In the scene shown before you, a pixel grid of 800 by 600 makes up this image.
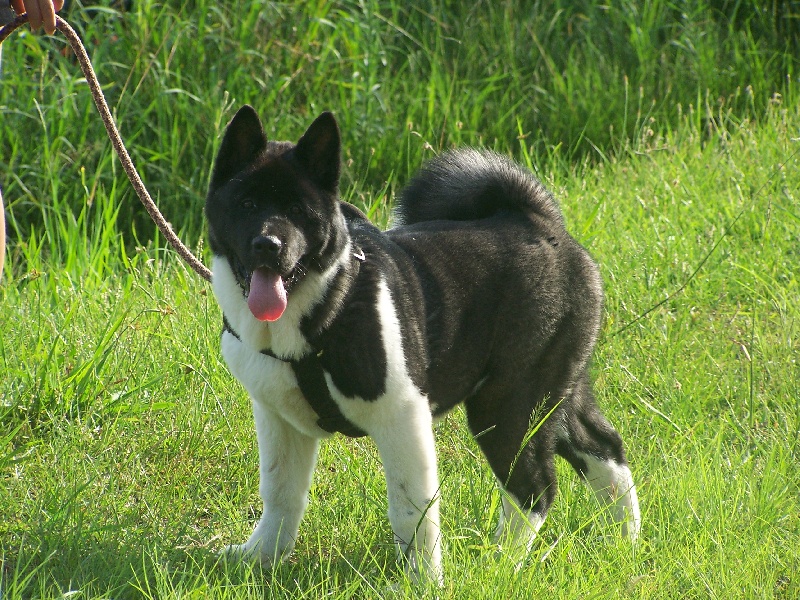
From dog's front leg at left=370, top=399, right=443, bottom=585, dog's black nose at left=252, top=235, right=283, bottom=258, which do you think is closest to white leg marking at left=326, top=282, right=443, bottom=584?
dog's front leg at left=370, top=399, right=443, bottom=585

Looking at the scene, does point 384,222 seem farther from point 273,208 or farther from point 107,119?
point 273,208

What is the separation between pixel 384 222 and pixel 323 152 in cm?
236

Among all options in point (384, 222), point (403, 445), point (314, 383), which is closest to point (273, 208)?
point (314, 383)

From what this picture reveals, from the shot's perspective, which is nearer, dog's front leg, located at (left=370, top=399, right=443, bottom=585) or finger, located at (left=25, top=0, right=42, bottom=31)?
finger, located at (left=25, top=0, right=42, bottom=31)

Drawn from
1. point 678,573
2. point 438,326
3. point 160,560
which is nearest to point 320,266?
point 438,326

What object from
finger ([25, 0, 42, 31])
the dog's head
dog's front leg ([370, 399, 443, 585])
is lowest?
dog's front leg ([370, 399, 443, 585])

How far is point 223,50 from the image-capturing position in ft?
21.4

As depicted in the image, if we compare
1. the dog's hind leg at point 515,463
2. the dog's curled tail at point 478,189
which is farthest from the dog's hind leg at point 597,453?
the dog's curled tail at point 478,189

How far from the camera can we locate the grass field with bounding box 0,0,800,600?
335 centimetres

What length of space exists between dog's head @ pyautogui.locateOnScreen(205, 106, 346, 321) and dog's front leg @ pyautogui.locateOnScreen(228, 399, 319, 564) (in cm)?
54

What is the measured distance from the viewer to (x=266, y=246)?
2.82 metres

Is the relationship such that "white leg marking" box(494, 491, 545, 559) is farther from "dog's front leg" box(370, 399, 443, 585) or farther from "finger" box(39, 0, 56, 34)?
"finger" box(39, 0, 56, 34)

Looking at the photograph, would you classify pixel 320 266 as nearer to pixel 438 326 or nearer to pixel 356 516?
pixel 438 326

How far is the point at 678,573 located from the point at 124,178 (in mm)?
4035
